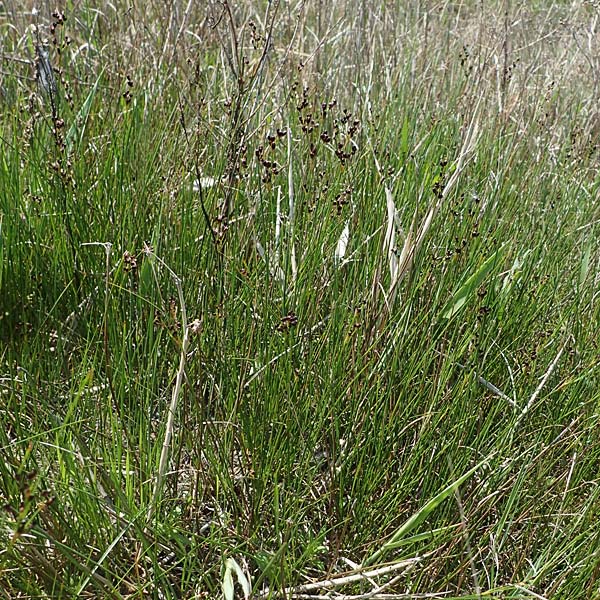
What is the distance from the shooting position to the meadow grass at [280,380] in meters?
1.33

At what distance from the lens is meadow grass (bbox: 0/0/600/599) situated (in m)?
1.33

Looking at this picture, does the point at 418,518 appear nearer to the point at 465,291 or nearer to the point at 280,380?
the point at 280,380

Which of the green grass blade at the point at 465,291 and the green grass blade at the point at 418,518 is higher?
the green grass blade at the point at 465,291

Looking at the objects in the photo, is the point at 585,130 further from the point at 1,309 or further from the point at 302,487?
the point at 1,309

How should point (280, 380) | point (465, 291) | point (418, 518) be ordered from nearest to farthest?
point (418, 518), point (280, 380), point (465, 291)

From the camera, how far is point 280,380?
4.92 ft

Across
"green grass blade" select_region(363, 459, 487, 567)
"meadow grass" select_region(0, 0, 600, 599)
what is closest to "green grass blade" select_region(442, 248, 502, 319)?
"meadow grass" select_region(0, 0, 600, 599)

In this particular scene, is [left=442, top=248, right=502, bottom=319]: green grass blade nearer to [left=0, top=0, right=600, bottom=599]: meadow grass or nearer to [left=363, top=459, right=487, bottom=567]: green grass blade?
[left=0, top=0, right=600, bottom=599]: meadow grass

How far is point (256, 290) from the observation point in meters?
1.58

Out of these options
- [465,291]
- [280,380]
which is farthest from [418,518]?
[465,291]

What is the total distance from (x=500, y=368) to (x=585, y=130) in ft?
5.37

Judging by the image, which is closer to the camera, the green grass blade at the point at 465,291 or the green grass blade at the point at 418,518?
the green grass blade at the point at 418,518

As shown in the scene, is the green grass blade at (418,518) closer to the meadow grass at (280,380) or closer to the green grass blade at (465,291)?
the meadow grass at (280,380)

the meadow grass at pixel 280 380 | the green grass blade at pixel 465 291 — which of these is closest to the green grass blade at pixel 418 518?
the meadow grass at pixel 280 380
